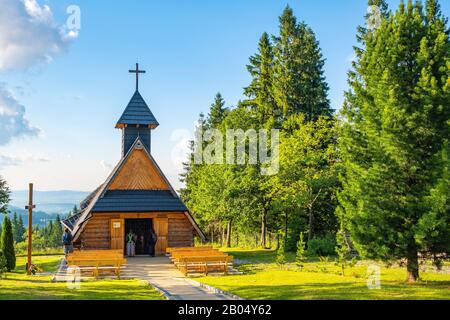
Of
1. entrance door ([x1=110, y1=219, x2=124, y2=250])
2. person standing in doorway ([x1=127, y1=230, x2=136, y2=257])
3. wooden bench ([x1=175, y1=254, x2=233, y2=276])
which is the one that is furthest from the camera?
person standing in doorway ([x1=127, y1=230, x2=136, y2=257])

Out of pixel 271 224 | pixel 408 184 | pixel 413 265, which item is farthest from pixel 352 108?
pixel 271 224

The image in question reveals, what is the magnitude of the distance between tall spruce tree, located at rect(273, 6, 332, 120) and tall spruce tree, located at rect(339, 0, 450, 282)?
27.0m

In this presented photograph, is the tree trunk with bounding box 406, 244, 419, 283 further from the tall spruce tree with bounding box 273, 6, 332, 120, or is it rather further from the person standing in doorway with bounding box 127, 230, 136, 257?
the tall spruce tree with bounding box 273, 6, 332, 120

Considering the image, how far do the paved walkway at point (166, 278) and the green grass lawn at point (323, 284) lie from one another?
32.6 inches

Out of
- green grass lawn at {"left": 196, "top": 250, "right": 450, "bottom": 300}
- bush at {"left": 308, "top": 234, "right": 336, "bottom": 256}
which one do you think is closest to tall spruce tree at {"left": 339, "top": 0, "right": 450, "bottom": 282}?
green grass lawn at {"left": 196, "top": 250, "right": 450, "bottom": 300}

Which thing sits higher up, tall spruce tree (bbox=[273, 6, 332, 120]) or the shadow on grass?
tall spruce tree (bbox=[273, 6, 332, 120])

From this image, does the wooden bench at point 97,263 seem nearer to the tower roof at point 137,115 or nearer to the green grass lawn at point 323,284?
the green grass lawn at point 323,284

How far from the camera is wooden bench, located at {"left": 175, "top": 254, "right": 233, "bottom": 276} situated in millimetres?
21756

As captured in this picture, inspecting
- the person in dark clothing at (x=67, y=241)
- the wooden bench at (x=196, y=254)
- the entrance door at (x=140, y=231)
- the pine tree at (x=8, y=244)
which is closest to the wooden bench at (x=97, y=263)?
the wooden bench at (x=196, y=254)

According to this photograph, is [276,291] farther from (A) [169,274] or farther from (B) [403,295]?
(A) [169,274]

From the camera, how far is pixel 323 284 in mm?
16781

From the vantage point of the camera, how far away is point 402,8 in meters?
17.5
